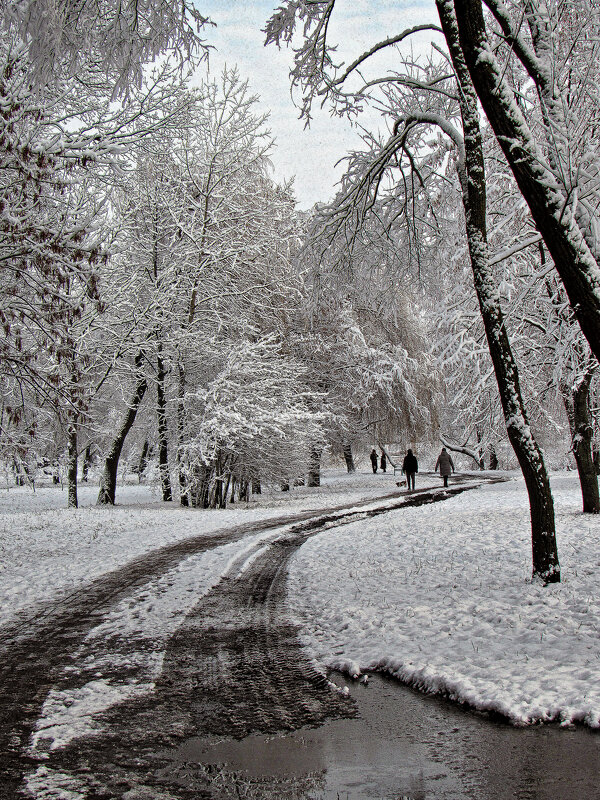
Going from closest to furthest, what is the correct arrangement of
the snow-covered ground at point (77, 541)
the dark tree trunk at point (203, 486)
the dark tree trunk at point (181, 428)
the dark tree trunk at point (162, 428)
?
1. the snow-covered ground at point (77, 541)
2. the dark tree trunk at point (181, 428)
3. the dark tree trunk at point (162, 428)
4. the dark tree trunk at point (203, 486)

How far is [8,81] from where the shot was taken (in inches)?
348

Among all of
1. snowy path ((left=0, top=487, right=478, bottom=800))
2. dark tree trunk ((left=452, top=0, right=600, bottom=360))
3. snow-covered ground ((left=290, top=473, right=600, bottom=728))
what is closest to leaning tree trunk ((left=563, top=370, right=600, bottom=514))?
snow-covered ground ((left=290, top=473, right=600, bottom=728))

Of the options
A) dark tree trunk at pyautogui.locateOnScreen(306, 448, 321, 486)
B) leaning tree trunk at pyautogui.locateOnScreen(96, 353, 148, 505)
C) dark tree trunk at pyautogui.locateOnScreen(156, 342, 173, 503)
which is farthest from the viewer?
dark tree trunk at pyautogui.locateOnScreen(306, 448, 321, 486)

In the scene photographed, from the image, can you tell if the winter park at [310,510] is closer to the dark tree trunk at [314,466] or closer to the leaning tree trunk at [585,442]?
the leaning tree trunk at [585,442]

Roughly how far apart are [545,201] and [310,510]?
14.1 meters

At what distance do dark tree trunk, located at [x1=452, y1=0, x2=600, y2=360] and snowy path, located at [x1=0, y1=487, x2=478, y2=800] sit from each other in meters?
3.92

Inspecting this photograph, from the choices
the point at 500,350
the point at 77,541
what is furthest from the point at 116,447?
the point at 500,350

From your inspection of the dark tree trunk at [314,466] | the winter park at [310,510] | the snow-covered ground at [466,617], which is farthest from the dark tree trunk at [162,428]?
the snow-covered ground at [466,617]

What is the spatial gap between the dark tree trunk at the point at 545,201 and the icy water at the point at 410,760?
3235mm

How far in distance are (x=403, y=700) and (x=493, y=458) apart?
45.0 m

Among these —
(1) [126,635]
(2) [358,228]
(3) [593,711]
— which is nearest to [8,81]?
(2) [358,228]

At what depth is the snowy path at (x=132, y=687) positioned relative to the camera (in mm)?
3557

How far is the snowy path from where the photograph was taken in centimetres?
356

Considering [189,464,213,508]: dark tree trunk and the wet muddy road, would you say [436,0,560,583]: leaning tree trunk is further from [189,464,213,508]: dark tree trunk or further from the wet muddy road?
[189,464,213,508]: dark tree trunk
